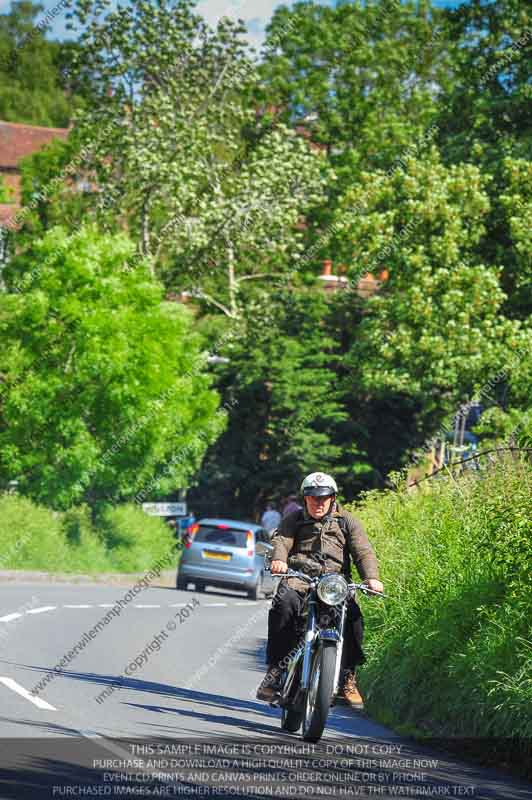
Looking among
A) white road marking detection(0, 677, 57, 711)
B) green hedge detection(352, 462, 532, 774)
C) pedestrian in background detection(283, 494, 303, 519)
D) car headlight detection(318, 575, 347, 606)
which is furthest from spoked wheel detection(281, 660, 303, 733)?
white road marking detection(0, 677, 57, 711)

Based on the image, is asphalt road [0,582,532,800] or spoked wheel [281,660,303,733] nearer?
asphalt road [0,582,532,800]

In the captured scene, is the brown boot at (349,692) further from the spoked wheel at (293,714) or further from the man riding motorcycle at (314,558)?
the spoked wheel at (293,714)

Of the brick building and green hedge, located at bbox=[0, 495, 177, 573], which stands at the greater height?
the brick building

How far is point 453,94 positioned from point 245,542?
12.4 m

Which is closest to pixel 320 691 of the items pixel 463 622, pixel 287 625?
pixel 287 625

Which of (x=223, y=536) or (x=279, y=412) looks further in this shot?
(x=279, y=412)

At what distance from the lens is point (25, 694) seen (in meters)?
12.0

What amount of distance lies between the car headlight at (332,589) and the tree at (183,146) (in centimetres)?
3410

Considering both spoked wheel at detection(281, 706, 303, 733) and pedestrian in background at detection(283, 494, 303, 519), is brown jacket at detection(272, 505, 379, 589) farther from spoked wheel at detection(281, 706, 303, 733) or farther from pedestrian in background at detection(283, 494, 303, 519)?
spoked wheel at detection(281, 706, 303, 733)

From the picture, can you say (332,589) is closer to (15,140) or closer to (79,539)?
(79,539)

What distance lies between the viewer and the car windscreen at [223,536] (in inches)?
1265

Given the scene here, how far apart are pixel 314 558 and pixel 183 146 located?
35.3 metres

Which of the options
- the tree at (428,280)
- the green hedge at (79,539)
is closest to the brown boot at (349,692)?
the green hedge at (79,539)

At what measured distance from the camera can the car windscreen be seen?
3212 cm
